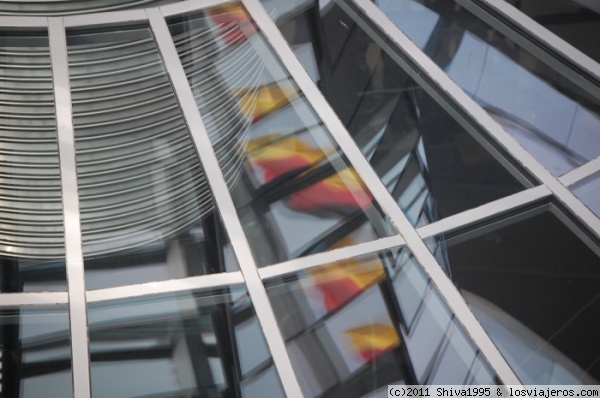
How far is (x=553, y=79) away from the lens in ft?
34.2

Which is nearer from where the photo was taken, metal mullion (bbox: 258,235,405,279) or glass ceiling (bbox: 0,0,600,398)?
glass ceiling (bbox: 0,0,600,398)

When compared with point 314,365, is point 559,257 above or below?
above

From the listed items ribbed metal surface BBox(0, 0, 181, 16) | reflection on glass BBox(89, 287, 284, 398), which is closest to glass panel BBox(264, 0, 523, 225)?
ribbed metal surface BBox(0, 0, 181, 16)

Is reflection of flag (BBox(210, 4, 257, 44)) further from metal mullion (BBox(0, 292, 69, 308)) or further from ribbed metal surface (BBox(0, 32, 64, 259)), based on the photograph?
metal mullion (BBox(0, 292, 69, 308))

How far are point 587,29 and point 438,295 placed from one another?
440cm

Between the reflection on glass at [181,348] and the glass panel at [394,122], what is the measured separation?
6.56 feet

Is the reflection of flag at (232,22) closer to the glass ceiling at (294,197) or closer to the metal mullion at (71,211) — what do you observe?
the glass ceiling at (294,197)

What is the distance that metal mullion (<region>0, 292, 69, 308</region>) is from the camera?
8.05 m

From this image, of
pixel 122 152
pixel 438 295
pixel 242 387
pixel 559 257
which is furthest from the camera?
pixel 122 152

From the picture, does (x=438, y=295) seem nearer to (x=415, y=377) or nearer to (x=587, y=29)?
(x=415, y=377)

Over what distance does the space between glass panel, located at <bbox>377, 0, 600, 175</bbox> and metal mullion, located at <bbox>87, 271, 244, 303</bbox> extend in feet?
11.1

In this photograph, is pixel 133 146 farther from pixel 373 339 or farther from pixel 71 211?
pixel 373 339

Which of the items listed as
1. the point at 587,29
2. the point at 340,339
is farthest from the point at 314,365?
the point at 587,29

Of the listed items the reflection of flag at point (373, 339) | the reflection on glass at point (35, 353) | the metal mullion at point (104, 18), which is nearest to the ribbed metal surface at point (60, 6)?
the metal mullion at point (104, 18)
